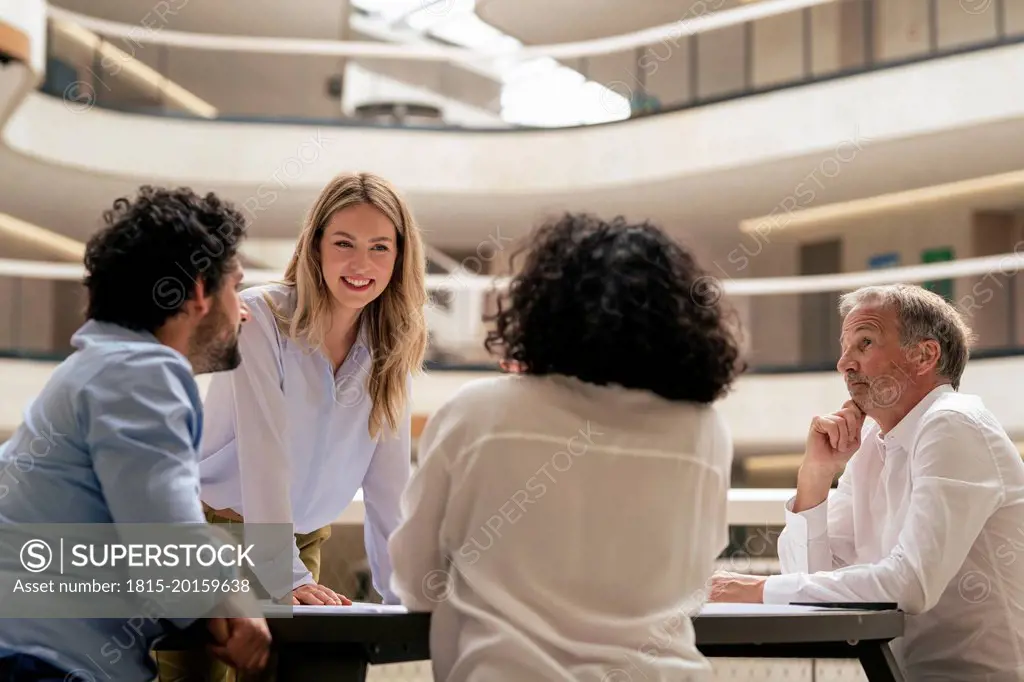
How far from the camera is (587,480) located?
164 centimetres

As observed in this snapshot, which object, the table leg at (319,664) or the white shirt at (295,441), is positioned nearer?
the table leg at (319,664)

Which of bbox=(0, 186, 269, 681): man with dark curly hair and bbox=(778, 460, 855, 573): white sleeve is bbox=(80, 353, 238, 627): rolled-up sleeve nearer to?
bbox=(0, 186, 269, 681): man with dark curly hair

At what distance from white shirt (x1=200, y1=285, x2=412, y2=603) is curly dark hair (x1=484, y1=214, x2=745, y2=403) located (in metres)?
0.83

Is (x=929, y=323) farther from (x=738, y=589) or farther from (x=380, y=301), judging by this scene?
(x=380, y=301)

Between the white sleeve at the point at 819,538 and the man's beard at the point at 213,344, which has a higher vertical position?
the man's beard at the point at 213,344

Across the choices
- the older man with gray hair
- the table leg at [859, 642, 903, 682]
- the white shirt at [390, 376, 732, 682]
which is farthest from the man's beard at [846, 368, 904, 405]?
the white shirt at [390, 376, 732, 682]

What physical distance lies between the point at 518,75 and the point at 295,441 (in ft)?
33.8

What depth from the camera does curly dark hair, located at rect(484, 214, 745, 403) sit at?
1.65 meters

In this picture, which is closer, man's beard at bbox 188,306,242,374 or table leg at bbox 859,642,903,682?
man's beard at bbox 188,306,242,374

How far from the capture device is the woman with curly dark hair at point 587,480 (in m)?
1.62

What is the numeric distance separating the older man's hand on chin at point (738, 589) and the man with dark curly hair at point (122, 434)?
38.3 inches

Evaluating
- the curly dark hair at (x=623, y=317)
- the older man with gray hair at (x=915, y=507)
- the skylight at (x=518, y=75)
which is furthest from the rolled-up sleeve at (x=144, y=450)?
the skylight at (x=518, y=75)

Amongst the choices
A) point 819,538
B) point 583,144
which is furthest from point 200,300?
point 583,144

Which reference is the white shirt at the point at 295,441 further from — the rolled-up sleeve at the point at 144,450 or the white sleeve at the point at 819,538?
the white sleeve at the point at 819,538
